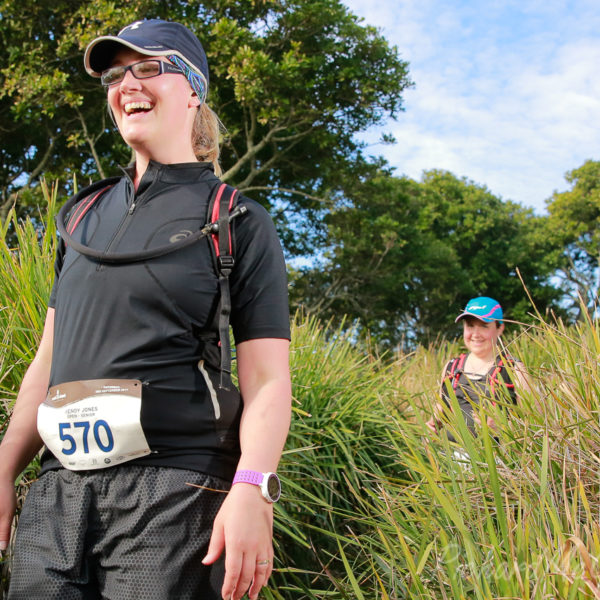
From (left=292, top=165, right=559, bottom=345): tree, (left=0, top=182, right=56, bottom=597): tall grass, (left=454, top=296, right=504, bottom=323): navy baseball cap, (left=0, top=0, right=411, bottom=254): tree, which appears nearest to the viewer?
(left=0, top=182, right=56, bottom=597): tall grass

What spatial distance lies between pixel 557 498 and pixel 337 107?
430 inches

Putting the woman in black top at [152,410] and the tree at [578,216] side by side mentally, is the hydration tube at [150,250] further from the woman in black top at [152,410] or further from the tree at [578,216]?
the tree at [578,216]

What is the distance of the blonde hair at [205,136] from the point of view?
1.90 m

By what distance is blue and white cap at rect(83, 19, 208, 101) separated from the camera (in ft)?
5.45

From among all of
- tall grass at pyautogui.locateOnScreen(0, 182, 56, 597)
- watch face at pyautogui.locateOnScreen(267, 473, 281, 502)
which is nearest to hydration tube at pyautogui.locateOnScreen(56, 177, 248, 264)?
watch face at pyautogui.locateOnScreen(267, 473, 281, 502)

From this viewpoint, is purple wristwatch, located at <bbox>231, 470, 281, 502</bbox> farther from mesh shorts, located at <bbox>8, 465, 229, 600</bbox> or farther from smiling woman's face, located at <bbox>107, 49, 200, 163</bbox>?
smiling woman's face, located at <bbox>107, 49, 200, 163</bbox>

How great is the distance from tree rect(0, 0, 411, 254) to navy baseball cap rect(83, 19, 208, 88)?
361 inches

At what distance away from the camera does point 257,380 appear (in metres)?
1.49

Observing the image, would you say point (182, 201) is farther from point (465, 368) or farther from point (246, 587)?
point (465, 368)

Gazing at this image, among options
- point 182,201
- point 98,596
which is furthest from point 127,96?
point 98,596

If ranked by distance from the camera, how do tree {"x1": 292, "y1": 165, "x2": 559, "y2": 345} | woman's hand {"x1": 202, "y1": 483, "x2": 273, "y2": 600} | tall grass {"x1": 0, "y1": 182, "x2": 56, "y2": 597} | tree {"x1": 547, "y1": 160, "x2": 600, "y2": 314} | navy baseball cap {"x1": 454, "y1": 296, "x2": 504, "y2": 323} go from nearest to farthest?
woman's hand {"x1": 202, "y1": 483, "x2": 273, "y2": 600}
tall grass {"x1": 0, "y1": 182, "x2": 56, "y2": 597}
navy baseball cap {"x1": 454, "y1": 296, "x2": 504, "y2": 323}
tree {"x1": 292, "y1": 165, "x2": 559, "y2": 345}
tree {"x1": 547, "y1": 160, "x2": 600, "y2": 314}

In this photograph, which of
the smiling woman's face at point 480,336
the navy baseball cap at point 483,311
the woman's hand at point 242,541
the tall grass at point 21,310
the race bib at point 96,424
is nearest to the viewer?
the woman's hand at point 242,541

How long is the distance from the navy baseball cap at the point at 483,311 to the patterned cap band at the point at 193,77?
2922 millimetres

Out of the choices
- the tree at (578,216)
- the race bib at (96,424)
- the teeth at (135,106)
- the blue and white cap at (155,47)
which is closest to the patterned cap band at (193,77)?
the blue and white cap at (155,47)
